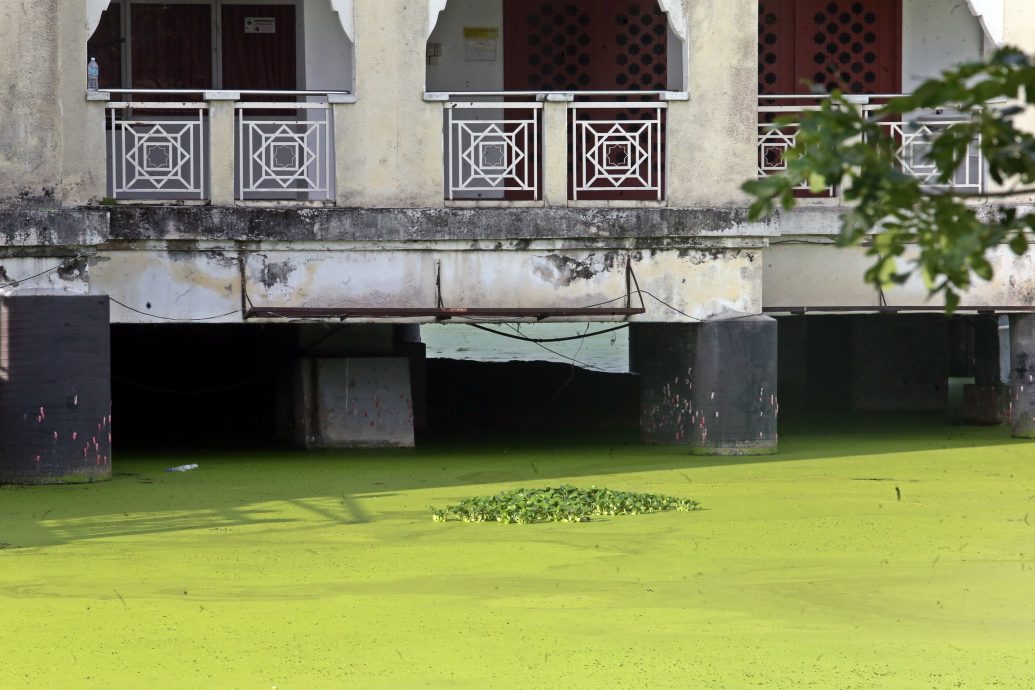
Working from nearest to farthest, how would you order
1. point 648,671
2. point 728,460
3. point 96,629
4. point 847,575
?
point 648,671, point 96,629, point 847,575, point 728,460

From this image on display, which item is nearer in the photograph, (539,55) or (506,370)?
(539,55)

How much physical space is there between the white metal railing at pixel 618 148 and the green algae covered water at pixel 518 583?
91.2 inches

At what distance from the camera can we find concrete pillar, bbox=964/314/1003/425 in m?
15.7

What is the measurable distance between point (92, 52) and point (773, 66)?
6111mm

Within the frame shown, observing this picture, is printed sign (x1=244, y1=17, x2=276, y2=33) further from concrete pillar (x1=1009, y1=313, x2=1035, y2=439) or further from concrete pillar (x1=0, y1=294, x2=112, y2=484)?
concrete pillar (x1=1009, y1=313, x2=1035, y2=439)

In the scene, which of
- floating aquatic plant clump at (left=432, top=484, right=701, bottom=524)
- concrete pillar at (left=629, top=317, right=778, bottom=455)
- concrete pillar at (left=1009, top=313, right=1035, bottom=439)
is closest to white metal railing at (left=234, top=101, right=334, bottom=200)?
concrete pillar at (left=629, top=317, right=778, bottom=455)

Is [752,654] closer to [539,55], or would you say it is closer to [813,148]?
[813,148]

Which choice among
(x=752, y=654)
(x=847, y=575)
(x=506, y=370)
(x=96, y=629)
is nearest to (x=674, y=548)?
(x=847, y=575)

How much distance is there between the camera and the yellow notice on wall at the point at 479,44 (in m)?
14.7

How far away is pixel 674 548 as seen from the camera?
332 inches

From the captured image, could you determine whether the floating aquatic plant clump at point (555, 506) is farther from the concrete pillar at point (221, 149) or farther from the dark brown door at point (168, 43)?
the dark brown door at point (168, 43)

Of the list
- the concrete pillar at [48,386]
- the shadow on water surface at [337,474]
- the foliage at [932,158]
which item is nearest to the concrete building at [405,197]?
the concrete pillar at [48,386]

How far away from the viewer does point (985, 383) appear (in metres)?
15.9

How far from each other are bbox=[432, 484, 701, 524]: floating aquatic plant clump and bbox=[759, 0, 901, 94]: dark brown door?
6.02 m
